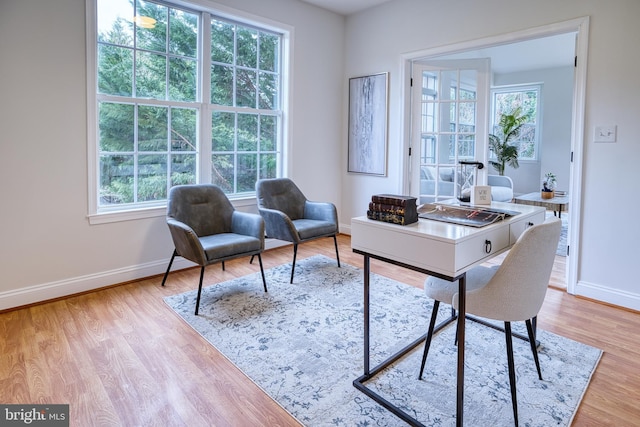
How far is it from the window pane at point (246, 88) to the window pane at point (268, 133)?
8.6 inches

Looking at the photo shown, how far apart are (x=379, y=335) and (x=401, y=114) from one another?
108 inches

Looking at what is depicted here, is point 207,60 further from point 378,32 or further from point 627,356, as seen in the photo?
point 627,356

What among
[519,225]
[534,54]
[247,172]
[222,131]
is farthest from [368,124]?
[534,54]

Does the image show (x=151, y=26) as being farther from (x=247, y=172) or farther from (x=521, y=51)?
(x=521, y=51)

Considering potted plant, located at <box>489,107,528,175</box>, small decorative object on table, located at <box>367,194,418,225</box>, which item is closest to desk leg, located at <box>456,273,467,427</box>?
small decorative object on table, located at <box>367,194,418,225</box>

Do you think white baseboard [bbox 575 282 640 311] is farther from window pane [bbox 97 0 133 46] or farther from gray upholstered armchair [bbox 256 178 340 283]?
window pane [bbox 97 0 133 46]

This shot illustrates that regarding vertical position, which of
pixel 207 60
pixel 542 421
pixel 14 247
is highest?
pixel 207 60

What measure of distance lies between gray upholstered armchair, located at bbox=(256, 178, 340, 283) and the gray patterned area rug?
48 centimetres

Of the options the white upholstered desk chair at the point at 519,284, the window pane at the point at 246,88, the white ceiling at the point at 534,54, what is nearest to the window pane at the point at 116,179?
the window pane at the point at 246,88

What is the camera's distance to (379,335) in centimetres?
249

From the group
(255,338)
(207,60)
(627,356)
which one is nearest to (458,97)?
(207,60)

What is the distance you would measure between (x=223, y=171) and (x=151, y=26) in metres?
1.40

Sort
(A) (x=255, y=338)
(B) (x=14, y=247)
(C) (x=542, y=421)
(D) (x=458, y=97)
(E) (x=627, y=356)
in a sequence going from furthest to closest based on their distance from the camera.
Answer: (D) (x=458, y=97) < (B) (x=14, y=247) < (A) (x=255, y=338) < (E) (x=627, y=356) < (C) (x=542, y=421)

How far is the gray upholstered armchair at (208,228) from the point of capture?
2881 mm
